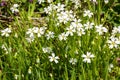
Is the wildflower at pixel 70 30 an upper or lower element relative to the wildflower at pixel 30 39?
upper

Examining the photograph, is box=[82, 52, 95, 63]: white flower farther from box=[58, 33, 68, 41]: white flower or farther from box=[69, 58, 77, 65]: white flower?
box=[58, 33, 68, 41]: white flower

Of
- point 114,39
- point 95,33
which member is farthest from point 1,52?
point 114,39

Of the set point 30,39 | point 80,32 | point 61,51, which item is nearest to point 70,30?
point 80,32

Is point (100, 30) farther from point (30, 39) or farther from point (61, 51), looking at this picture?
point (30, 39)

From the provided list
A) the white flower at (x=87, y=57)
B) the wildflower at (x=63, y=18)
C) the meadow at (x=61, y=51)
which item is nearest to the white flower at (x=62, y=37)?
the meadow at (x=61, y=51)

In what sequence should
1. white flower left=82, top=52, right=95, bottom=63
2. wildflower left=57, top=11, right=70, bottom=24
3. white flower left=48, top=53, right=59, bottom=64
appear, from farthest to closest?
wildflower left=57, top=11, right=70, bottom=24
white flower left=48, top=53, right=59, bottom=64
white flower left=82, top=52, right=95, bottom=63

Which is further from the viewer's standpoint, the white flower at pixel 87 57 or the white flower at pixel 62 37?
the white flower at pixel 62 37

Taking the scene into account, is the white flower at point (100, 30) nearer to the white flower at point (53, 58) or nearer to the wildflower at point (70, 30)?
the wildflower at point (70, 30)

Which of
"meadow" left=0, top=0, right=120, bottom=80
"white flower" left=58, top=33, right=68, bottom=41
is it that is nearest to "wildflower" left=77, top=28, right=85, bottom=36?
"meadow" left=0, top=0, right=120, bottom=80

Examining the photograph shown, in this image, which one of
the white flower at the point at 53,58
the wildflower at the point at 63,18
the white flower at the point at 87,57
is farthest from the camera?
the wildflower at the point at 63,18

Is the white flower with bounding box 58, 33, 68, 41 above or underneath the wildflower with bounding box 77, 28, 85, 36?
underneath

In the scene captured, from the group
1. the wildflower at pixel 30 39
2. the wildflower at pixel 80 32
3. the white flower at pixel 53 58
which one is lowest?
the white flower at pixel 53 58
